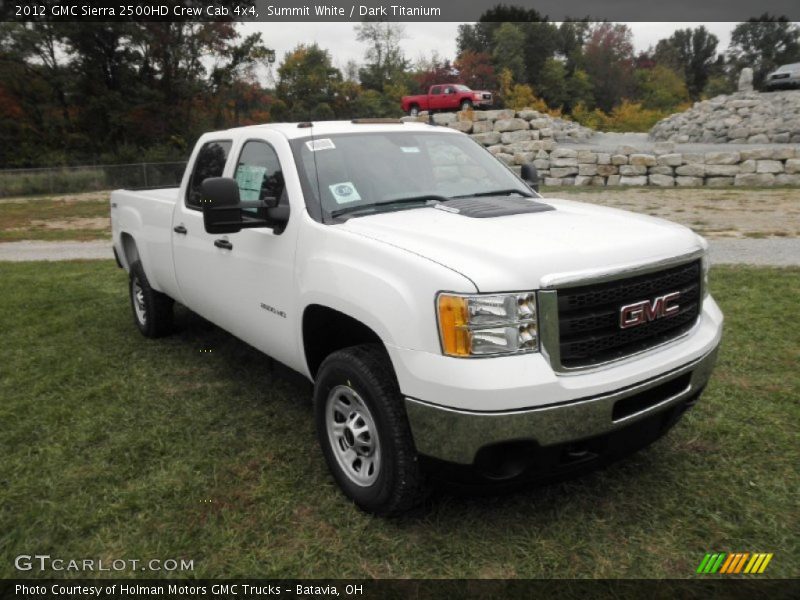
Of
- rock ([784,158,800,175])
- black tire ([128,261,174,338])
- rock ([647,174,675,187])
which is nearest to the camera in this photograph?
black tire ([128,261,174,338])

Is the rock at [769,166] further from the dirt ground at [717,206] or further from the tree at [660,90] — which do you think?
the tree at [660,90]

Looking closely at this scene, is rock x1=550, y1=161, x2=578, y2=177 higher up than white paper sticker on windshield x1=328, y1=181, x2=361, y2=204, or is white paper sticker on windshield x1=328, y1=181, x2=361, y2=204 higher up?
white paper sticker on windshield x1=328, y1=181, x2=361, y2=204

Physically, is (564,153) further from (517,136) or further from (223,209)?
(223,209)

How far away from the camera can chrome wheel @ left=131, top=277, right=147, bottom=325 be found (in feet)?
20.2

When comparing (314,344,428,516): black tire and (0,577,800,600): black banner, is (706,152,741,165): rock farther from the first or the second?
(314,344,428,516): black tire

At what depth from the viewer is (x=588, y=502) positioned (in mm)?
3238

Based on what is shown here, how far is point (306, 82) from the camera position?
4669 cm

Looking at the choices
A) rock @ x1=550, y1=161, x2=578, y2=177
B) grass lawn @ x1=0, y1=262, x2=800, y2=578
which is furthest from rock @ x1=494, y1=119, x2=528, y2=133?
grass lawn @ x1=0, y1=262, x2=800, y2=578

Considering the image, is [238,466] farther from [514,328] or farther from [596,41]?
[596,41]

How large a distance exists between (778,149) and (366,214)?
19.3m

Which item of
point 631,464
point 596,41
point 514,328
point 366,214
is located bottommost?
point 631,464

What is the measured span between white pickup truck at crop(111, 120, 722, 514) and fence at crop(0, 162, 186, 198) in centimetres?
2464

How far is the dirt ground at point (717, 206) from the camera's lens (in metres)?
11.8

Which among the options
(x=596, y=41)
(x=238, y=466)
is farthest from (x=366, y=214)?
(x=596, y=41)
